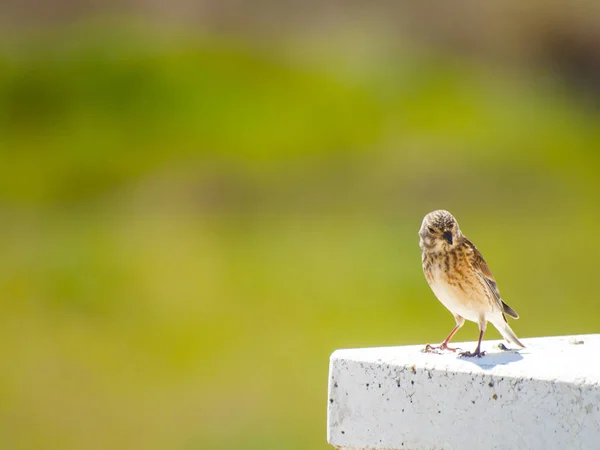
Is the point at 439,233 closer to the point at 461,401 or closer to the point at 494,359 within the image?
the point at 494,359

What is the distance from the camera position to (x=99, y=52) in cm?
1938

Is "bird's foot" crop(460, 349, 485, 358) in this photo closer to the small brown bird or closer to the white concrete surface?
the white concrete surface

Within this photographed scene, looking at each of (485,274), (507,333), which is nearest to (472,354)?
(507,333)

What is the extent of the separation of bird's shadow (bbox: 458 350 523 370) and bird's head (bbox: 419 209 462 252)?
834mm

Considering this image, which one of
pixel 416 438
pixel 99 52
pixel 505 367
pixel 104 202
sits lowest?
pixel 416 438

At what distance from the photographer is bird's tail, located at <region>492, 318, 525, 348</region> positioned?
3127 millimetres

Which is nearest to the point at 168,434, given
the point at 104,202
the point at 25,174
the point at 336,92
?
the point at 104,202

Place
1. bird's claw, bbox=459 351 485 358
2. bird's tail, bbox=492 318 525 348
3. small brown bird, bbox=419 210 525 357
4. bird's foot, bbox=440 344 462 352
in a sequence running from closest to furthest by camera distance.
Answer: bird's claw, bbox=459 351 485 358
bird's foot, bbox=440 344 462 352
bird's tail, bbox=492 318 525 348
small brown bird, bbox=419 210 525 357

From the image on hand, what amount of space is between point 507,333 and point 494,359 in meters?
0.82

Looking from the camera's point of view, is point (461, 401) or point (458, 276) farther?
point (458, 276)

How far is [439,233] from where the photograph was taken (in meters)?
3.62

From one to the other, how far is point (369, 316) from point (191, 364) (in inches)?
88.0

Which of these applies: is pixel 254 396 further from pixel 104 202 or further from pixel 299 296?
pixel 104 202

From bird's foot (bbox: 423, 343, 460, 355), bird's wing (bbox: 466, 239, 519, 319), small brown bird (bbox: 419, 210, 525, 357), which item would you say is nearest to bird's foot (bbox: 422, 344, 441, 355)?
bird's foot (bbox: 423, 343, 460, 355)
